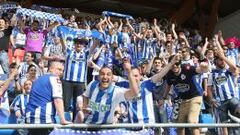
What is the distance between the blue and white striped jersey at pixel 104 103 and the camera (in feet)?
20.2

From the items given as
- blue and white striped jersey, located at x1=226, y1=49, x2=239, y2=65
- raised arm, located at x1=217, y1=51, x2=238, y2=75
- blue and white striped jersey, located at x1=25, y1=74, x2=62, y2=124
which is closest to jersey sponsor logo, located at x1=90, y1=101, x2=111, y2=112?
blue and white striped jersey, located at x1=25, y1=74, x2=62, y2=124

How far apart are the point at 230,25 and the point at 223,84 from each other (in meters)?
10.0

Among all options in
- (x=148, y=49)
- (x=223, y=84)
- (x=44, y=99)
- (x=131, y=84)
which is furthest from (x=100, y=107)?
(x=148, y=49)

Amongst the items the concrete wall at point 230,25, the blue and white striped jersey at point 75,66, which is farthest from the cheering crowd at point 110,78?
the concrete wall at point 230,25

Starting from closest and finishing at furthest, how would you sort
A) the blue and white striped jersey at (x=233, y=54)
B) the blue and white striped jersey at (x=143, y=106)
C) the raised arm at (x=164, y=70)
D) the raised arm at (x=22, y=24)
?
the raised arm at (x=164, y=70)
the blue and white striped jersey at (x=143, y=106)
the raised arm at (x=22, y=24)
the blue and white striped jersey at (x=233, y=54)

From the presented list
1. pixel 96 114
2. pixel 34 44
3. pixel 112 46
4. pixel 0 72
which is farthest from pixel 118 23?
pixel 96 114

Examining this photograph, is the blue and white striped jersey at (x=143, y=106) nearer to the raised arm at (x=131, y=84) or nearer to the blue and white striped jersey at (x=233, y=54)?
the raised arm at (x=131, y=84)

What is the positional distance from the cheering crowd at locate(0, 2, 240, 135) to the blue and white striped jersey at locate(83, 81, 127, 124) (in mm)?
12

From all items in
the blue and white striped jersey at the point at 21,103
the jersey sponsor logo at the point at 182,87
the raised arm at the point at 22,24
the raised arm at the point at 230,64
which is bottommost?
the blue and white striped jersey at the point at 21,103

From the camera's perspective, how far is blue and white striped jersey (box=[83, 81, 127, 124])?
6.17m

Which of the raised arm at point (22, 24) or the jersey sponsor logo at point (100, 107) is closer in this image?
the jersey sponsor logo at point (100, 107)

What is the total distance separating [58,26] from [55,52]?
206cm

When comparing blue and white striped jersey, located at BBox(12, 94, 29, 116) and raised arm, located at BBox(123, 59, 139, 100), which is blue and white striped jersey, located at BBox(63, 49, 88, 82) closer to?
blue and white striped jersey, located at BBox(12, 94, 29, 116)

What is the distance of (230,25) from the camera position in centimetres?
1902
